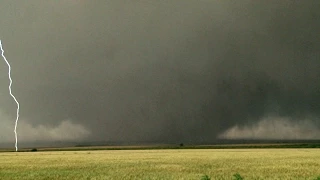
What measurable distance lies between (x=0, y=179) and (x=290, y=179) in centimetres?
1753

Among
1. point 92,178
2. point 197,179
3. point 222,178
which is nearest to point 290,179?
point 222,178

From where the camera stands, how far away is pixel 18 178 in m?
23.0

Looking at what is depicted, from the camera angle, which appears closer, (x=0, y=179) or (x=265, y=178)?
(x=265, y=178)

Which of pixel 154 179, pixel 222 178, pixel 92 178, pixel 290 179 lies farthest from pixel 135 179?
pixel 290 179

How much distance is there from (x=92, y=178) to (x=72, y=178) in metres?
1.22

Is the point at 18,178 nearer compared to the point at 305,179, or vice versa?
the point at 305,179

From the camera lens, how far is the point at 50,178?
22.6 m

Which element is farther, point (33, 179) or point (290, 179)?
point (33, 179)

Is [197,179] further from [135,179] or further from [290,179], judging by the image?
[290,179]

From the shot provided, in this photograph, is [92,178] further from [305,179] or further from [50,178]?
[305,179]

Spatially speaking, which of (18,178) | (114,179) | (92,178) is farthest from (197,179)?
(18,178)

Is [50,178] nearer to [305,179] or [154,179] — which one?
[154,179]

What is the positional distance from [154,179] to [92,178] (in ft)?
13.1

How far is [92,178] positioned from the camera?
73.2 ft
